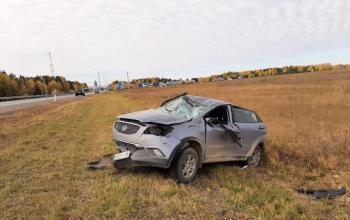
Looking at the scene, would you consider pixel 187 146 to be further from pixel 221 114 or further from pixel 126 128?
pixel 221 114

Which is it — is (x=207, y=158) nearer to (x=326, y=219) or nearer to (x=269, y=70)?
(x=326, y=219)

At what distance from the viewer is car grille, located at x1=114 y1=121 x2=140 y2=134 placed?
21.4 ft

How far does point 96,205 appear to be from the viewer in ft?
16.9

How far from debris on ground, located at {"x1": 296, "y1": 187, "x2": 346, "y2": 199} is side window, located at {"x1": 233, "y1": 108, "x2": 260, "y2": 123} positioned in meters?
2.05

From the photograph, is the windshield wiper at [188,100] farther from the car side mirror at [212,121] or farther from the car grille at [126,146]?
the car grille at [126,146]

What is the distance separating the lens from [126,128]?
6715 millimetres

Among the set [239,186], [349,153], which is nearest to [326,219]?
[239,186]

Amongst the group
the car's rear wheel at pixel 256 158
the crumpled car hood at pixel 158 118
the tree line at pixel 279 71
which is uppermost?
the crumpled car hood at pixel 158 118

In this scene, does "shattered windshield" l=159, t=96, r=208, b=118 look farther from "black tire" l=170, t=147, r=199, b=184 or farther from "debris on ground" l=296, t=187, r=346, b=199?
"debris on ground" l=296, t=187, r=346, b=199

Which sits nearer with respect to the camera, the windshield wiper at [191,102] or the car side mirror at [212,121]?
the car side mirror at [212,121]

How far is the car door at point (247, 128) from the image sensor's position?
7.97m

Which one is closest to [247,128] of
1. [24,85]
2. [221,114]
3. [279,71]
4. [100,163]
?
[221,114]

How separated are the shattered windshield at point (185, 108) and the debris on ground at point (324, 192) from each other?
2.49 meters

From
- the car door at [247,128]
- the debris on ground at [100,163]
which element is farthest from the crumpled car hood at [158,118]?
the car door at [247,128]
